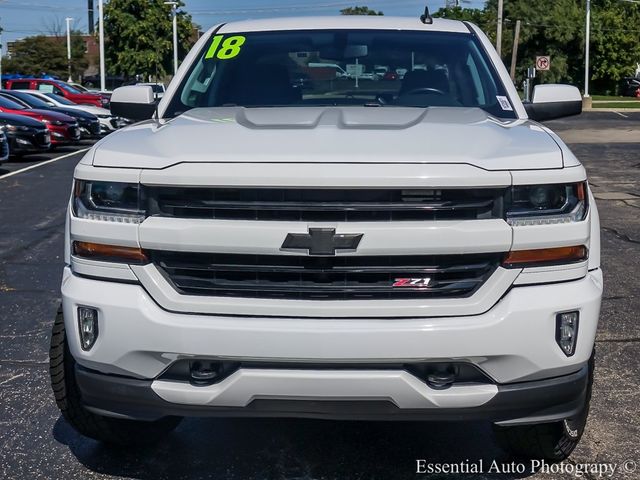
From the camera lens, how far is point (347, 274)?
3.26 meters

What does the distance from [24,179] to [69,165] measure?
2.94 metres

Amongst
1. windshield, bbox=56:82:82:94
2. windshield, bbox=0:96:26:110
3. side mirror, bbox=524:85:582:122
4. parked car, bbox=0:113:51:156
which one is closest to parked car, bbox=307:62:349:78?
side mirror, bbox=524:85:582:122

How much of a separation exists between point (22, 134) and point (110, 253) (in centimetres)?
1776

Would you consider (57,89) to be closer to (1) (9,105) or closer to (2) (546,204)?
(1) (9,105)

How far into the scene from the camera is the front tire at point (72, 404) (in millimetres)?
3750

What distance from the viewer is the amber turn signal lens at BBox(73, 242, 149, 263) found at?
3.31m

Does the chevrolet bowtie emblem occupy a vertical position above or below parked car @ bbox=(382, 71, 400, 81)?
below

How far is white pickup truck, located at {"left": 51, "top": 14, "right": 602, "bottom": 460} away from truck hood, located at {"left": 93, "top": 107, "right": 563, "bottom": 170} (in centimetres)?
1

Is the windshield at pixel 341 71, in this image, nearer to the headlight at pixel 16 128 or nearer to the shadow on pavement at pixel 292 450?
the shadow on pavement at pixel 292 450

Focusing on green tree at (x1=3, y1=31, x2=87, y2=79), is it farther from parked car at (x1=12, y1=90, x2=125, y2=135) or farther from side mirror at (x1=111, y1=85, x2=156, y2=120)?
side mirror at (x1=111, y1=85, x2=156, y2=120)

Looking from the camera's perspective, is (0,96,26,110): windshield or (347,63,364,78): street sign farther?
(0,96,26,110): windshield

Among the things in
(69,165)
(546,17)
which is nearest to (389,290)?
(69,165)

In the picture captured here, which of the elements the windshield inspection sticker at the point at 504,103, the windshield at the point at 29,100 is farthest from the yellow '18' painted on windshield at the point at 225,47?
the windshield at the point at 29,100

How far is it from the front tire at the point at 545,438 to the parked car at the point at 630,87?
6648 centimetres
